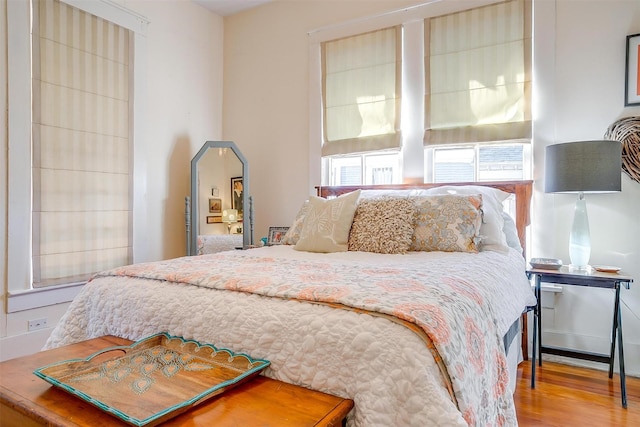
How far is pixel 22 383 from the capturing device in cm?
111

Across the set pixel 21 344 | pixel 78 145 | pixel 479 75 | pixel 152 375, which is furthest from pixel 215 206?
pixel 152 375

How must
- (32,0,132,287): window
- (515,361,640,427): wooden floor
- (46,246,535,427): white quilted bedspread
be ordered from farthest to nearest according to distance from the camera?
(32,0,132,287): window, (515,361,640,427): wooden floor, (46,246,535,427): white quilted bedspread

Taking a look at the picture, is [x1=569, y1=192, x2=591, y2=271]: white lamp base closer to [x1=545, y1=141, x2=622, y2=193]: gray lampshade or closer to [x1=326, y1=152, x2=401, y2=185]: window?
[x1=545, y1=141, x2=622, y2=193]: gray lampshade

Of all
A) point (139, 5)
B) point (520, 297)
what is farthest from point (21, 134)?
point (520, 297)

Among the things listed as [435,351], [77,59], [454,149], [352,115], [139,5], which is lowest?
[435,351]

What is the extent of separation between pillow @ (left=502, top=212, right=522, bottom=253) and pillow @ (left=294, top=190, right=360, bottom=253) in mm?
963

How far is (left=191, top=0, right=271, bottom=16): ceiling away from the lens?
3725mm

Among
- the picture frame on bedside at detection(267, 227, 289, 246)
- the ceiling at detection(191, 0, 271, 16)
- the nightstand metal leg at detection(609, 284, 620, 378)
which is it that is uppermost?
the ceiling at detection(191, 0, 271, 16)

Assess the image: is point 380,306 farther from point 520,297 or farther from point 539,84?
point 539,84

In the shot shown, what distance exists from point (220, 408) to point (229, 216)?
2726 millimetres

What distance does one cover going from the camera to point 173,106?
356 centimetres

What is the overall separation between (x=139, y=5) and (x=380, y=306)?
3.43 metres

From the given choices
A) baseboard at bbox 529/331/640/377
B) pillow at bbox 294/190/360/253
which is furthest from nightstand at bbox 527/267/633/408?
pillow at bbox 294/190/360/253

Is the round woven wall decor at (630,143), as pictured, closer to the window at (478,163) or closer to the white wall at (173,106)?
the window at (478,163)
